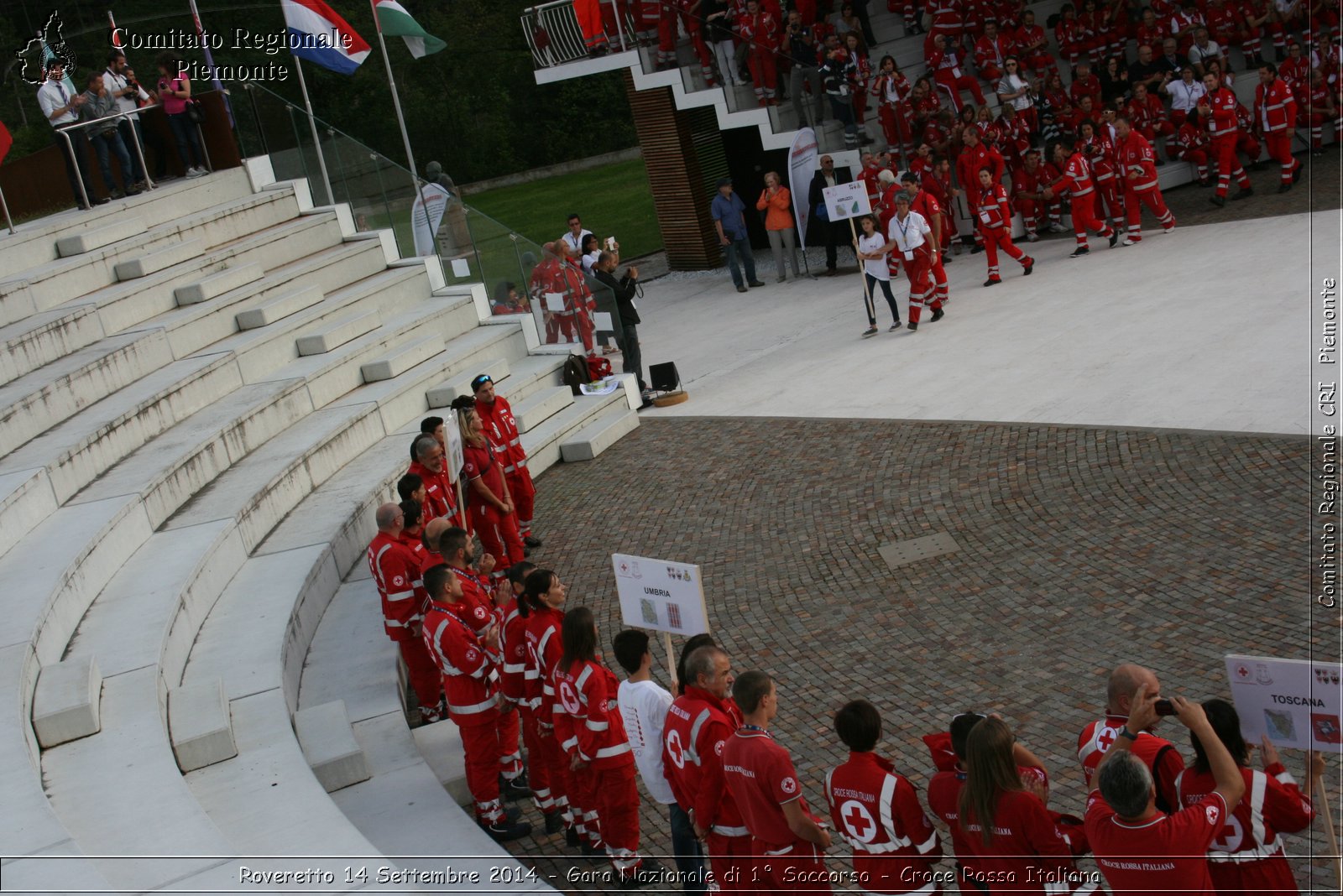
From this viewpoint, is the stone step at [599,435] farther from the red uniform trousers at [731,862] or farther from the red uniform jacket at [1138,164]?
the red uniform trousers at [731,862]

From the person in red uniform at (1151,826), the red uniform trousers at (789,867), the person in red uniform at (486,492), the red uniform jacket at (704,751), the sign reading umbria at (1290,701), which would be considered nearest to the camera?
→ the person in red uniform at (1151,826)

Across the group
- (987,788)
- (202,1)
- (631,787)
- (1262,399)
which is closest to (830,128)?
(1262,399)

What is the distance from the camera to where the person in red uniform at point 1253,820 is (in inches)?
197

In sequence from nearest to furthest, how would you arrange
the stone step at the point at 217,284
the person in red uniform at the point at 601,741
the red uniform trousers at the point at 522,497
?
the person in red uniform at the point at 601,741, the red uniform trousers at the point at 522,497, the stone step at the point at 217,284

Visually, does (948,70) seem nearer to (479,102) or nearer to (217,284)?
(217,284)

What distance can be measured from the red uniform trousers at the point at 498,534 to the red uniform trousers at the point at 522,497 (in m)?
0.34

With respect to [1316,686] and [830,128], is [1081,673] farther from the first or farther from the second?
[830,128]

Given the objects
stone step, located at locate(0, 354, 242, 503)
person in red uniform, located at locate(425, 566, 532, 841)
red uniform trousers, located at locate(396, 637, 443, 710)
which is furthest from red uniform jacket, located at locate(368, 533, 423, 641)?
stone step, located at locate(0, 354, 242, 503)

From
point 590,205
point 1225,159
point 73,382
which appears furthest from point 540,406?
point 590,205

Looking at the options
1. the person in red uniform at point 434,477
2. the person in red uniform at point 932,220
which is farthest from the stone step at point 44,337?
the person in red uniform at point 932,220

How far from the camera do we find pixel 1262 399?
12.0 m

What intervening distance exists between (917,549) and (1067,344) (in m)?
5.58

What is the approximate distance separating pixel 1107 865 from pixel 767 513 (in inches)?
291

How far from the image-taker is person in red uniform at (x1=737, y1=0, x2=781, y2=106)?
2294cm
